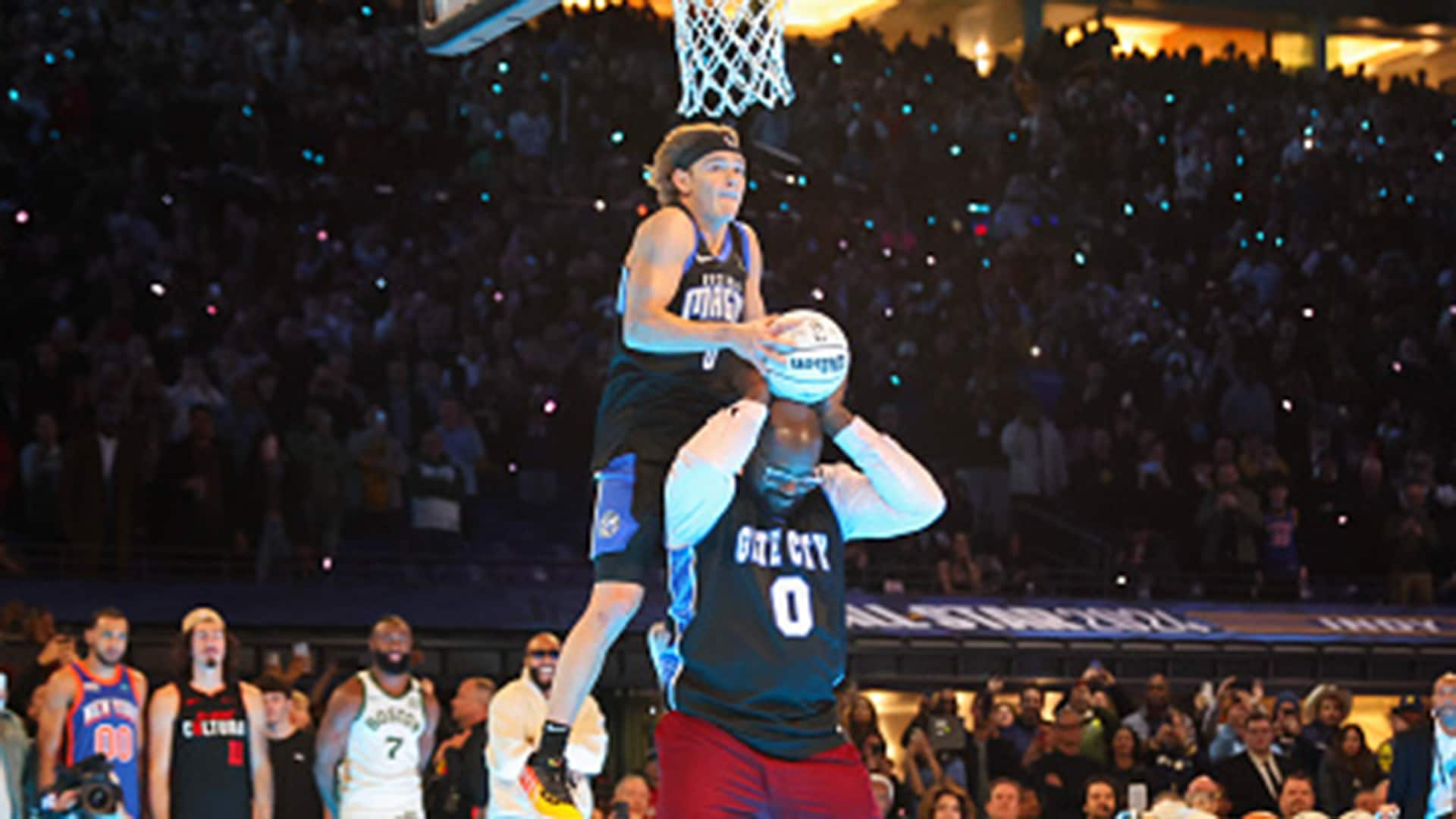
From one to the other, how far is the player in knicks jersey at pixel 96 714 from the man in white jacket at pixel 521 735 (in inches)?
71.5

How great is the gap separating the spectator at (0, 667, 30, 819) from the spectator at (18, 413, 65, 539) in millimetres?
5006

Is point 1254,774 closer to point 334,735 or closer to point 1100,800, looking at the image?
point 1100,800

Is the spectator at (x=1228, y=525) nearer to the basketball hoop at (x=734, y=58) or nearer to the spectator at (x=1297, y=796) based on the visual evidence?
the spectator at (x=1297, y=796)

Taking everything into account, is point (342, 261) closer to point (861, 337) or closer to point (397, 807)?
point (861, 337)

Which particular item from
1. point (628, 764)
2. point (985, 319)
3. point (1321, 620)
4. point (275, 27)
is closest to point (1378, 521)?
point (1321, 620)

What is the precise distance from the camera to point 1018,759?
44.9ft

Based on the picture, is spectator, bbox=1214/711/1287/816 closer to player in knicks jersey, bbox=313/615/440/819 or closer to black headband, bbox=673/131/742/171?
player in knicks jersey, bbox=313/615/440/819

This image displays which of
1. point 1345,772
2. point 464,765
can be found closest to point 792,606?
point 464,765

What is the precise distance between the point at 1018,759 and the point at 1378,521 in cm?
711

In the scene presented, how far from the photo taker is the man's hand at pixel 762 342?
5.03m

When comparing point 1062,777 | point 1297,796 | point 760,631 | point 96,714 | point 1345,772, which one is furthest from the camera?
point 1345,772

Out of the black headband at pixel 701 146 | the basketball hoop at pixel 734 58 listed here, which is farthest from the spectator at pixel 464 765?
the black headband at pixel 701 146

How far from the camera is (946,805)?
444 inches

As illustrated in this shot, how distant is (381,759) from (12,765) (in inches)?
71.5
